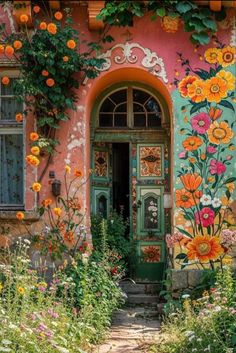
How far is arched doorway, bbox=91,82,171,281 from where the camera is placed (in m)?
8.93

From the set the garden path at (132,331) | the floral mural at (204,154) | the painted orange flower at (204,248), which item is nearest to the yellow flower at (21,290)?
the garden path at (132,331)

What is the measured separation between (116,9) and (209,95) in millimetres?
1662

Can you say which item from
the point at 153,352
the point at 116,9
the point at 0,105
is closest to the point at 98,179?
the point at 0,105

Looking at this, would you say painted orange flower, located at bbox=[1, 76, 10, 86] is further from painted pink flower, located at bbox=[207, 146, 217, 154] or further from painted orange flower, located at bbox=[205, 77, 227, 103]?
painted pink flower, located at bbox=[207, 146, 217, 154]

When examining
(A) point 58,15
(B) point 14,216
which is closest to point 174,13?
(A) point 58,15

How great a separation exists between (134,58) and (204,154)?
1599mm

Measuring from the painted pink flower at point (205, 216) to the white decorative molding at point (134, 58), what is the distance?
71.6 inches

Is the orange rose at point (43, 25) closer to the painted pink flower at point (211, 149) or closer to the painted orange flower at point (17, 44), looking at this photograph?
the painted orange flower at point (17, 44)

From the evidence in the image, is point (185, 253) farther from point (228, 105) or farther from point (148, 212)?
point (228, 105)

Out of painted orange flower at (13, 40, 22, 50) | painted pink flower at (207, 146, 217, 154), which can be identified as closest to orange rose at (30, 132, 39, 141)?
painted orange flower at (13, 40, 22, 50)

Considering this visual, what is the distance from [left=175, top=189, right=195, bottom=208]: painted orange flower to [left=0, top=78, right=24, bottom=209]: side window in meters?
2.19

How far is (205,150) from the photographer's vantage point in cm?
802

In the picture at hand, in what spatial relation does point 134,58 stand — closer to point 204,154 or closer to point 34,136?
point 204,154

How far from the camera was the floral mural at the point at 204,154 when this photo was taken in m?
7.97
